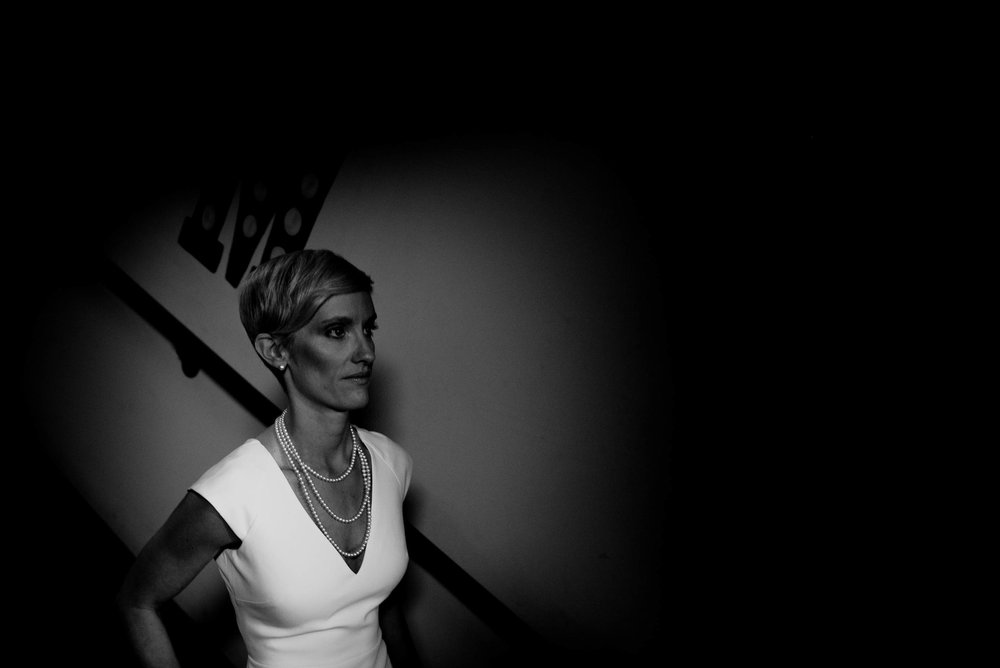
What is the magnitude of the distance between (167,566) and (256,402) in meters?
1.00

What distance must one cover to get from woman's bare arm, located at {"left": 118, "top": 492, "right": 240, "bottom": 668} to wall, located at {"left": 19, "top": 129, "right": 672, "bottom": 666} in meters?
0.78

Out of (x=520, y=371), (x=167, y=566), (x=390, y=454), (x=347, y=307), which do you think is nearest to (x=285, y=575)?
(x=167, y=566)

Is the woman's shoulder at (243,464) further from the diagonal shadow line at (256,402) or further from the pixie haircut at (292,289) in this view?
the diagonal shadow line at (256,402)

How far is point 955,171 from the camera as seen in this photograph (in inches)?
40.0

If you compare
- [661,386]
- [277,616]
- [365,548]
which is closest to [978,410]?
[661,386]

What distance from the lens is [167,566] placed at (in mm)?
1188

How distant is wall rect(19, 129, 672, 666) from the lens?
5.05 feet

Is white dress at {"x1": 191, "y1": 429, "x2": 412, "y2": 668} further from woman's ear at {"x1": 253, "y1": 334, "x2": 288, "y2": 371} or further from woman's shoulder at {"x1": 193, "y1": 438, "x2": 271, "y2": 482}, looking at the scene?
woman's ear at {"x1": 253, "y1": 334, "x2": 288, "y2": 371}

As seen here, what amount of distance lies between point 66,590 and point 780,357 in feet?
9.66

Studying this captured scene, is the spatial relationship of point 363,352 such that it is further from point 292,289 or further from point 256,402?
point 256,402

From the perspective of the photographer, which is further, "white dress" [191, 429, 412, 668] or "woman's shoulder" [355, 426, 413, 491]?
"woman's shoulder" [355, 426, 413, 491]

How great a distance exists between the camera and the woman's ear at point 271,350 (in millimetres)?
1312

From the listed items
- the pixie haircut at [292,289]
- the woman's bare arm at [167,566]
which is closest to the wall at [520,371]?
the pixie haircut at [292,289]

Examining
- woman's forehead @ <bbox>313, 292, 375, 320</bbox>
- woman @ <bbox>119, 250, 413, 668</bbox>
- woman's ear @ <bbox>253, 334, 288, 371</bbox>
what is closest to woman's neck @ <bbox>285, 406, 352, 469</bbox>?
woman @ <bbox>119, 250, 413, 668</bbox>
